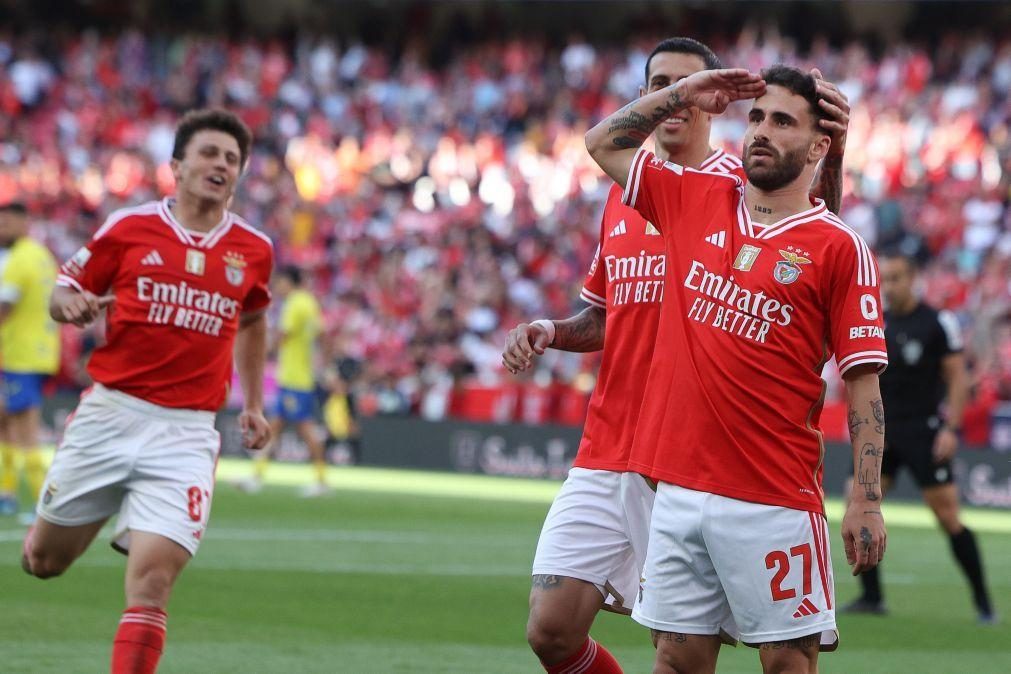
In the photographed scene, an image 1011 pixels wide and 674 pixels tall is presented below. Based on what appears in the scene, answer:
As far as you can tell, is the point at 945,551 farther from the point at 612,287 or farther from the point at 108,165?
the point at 108,165

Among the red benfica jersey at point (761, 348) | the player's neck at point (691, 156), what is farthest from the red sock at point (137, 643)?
the player's neck at point (691, 156)

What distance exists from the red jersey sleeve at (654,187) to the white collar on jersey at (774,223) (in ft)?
0.77

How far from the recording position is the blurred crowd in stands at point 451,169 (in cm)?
2486

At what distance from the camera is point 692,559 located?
5180 millimetres

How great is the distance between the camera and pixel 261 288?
7.45 meters

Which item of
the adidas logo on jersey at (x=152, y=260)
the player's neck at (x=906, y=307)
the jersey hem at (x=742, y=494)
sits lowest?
the jersey hem at (x=742, y=494)

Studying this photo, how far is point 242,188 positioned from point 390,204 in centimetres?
345

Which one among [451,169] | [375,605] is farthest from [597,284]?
[451,169]

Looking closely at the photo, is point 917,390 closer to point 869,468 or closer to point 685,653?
point 869,468

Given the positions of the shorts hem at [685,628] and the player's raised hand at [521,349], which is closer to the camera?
the shorts hem at [685,628]

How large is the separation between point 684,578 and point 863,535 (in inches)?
23.0

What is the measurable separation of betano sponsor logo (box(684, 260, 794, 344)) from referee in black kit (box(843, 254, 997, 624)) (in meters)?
5.82

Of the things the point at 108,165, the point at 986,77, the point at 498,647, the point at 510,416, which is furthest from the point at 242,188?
the point at 498,647

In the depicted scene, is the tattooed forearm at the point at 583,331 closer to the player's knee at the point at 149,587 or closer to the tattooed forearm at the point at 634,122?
the tattooed forearm at the point at 634,122
